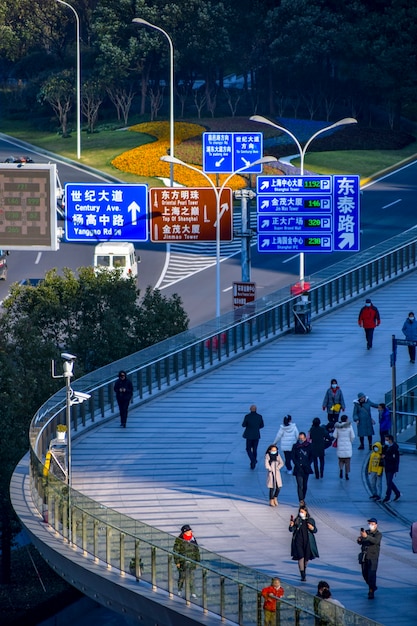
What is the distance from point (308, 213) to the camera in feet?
165

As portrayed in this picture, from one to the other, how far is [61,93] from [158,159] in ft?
43.9

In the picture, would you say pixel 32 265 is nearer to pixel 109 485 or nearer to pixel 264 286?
pixel 264 286

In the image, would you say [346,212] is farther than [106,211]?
Yes

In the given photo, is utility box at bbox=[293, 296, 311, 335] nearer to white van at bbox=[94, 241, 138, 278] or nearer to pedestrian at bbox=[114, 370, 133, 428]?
pedestrian at bbox=[114, 370, 133, 428]

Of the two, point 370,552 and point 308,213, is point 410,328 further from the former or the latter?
point 370,552

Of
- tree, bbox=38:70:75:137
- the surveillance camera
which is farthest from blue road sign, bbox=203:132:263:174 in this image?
Answer: tree, bbox=38:70:75:137

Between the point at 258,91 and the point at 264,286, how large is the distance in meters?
38.1

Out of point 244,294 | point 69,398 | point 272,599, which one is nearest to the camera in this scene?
point 272,599

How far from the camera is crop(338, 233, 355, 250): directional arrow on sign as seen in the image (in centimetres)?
5066

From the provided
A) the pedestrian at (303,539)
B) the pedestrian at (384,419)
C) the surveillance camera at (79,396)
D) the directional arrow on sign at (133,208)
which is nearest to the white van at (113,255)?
the directional arrow on sign at (133,208)

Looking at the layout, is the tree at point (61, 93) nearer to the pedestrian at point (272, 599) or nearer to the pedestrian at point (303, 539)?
the pedestrian at point (303, 539)

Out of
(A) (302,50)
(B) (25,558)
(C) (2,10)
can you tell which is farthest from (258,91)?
(B) (25,558)

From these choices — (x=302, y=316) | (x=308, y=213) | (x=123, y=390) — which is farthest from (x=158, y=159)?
(x=123, y=390)

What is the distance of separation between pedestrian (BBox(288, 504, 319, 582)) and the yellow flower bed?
4941cm
